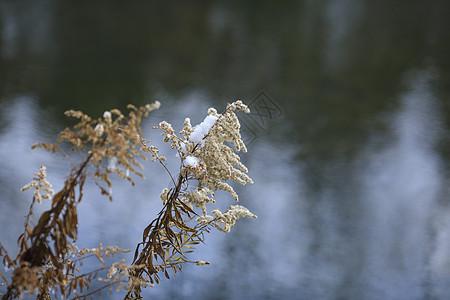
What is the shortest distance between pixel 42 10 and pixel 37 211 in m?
4.69

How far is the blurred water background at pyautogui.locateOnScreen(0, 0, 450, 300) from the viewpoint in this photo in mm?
2631

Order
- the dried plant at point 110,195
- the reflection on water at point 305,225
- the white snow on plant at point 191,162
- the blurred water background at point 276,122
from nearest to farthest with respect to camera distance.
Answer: the dried plant at point 110,195
the white snow on plant at point 191,162
the reflection on water at point 305,225
the blurred water background at point 276,122

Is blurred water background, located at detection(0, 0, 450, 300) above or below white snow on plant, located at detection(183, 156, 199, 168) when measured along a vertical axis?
above

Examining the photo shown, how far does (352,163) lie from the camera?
3.67 metres

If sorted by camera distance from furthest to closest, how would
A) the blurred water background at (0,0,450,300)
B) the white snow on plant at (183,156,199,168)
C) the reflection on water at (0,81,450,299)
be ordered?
the blurred water background at (0,0,450,300)
the reflection on water at (0,81,450,299)
the white snow on plant at (183,156,199,168)

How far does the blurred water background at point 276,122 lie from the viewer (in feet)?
8.63

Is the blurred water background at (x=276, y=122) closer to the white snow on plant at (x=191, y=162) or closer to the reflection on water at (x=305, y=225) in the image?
the reflection on water at (x=305, y=225)

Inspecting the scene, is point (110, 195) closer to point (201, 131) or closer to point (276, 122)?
point (201, 131)

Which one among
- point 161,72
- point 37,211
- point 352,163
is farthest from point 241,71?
point 37,211

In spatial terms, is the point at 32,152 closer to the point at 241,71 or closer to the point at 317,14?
the point at 241,71

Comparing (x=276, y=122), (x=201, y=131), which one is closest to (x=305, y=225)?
(x=276, y=122)

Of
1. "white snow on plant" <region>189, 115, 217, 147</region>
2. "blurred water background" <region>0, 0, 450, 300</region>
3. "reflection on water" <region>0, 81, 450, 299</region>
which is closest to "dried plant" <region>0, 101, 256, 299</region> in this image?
"white snow on plant" <region>189, 115, 217, 147</region>

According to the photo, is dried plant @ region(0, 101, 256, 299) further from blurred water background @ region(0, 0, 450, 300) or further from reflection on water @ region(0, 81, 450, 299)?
reflection on water @ region(0, 81, 450, 299)

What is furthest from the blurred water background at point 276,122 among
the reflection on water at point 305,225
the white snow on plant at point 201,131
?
the white snow on plant at point 201,131
